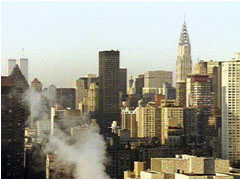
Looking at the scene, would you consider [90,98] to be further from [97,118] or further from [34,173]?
[34,173]

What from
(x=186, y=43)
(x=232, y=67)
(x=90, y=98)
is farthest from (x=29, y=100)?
(x=232, y=67)

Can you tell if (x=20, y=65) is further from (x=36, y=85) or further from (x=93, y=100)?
(x=93, y=100)

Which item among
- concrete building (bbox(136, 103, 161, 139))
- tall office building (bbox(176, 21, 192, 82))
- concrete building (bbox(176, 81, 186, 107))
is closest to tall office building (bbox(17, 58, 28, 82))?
concrete building (bbox(136, 103, 161, 139))

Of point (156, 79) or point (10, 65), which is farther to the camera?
point (156, 79)

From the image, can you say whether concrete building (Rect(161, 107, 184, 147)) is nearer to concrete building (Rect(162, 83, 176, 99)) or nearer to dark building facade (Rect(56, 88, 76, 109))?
concrete building (Rect(162, 83, 176, 99))

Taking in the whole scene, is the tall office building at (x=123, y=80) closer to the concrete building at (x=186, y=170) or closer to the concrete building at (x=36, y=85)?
the concrete building at (x=36, y=85)

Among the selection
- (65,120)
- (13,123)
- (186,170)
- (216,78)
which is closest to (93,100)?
(65,120)

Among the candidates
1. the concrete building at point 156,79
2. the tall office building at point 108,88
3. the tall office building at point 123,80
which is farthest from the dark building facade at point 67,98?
the concrete building at point 156,79
